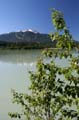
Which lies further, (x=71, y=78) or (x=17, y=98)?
(x=17, y=98)

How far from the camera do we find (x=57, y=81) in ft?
24.9

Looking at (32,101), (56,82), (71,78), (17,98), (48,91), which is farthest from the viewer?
(17,98)

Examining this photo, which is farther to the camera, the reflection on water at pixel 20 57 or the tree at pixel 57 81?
the reflection on water at pixel 20 57

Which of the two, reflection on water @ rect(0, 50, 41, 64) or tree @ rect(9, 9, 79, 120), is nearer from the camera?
tree @ rect(9, 9, 79, 120)

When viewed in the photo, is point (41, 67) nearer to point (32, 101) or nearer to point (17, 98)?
point (32, 101)

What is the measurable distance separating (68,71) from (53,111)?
220cm

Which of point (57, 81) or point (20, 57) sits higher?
point (57, 81)

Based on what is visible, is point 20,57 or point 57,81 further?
point 20,57

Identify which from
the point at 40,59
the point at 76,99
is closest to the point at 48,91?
the point at 40,59

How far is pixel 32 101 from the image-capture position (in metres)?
8.94

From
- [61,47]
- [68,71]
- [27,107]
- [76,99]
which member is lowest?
[27,107]

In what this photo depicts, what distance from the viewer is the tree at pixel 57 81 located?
6.77m

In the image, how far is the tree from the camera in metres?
6.77

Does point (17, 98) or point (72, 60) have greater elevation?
point (72, 60)
